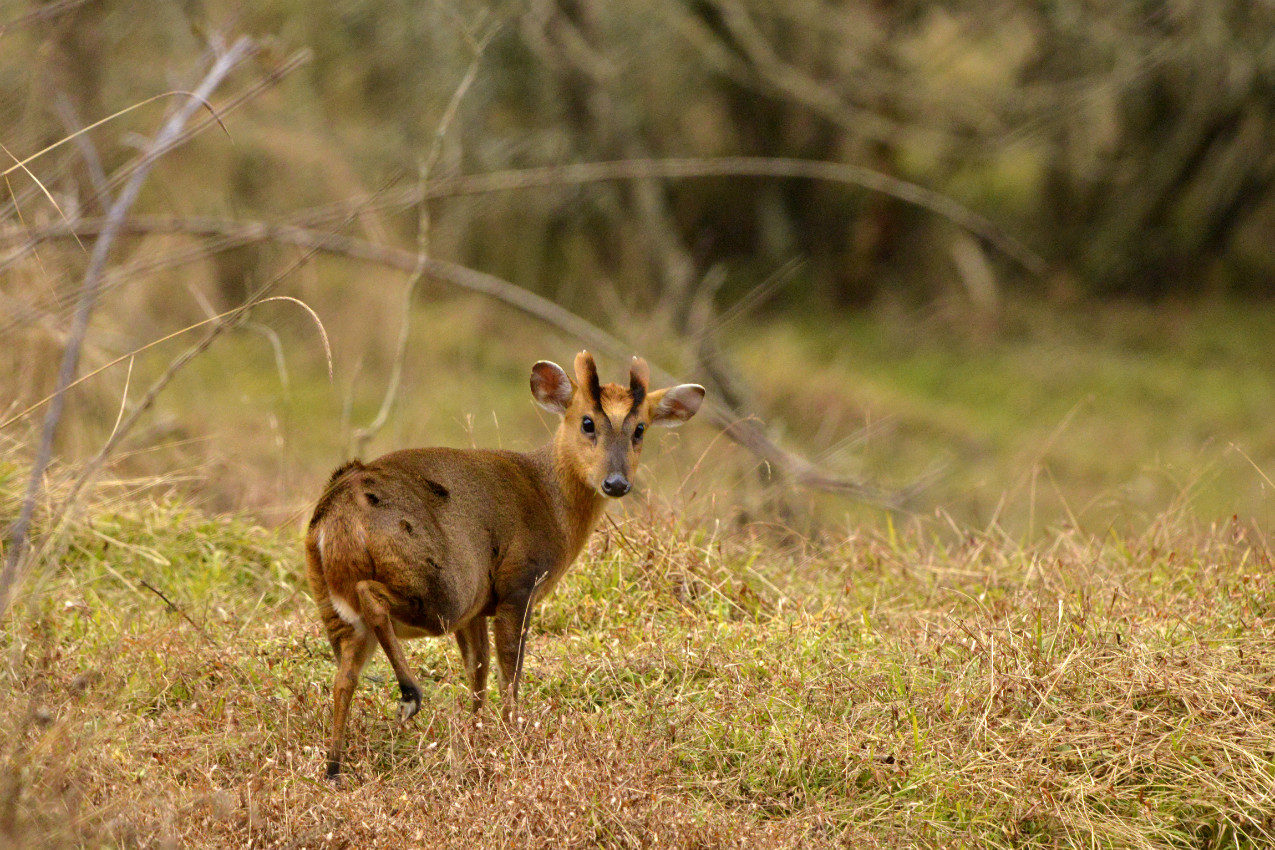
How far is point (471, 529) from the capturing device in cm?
403

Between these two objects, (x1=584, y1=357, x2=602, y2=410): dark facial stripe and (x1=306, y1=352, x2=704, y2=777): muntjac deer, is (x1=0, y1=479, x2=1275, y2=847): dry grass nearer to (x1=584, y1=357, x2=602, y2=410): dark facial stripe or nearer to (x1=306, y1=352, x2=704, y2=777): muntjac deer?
(x1=306, y1=352, x2=704, y2=777): muntjac deer

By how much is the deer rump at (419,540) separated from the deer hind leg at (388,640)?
5 centimetres

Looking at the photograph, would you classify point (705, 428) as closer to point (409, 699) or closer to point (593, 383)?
point (593, 383)

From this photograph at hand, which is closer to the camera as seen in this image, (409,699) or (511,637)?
(409,699)

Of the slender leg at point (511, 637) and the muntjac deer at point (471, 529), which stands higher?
the muntjac deer at point (471, 529)

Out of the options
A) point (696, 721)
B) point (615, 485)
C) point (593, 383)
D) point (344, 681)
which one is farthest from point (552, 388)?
point (344, 681)

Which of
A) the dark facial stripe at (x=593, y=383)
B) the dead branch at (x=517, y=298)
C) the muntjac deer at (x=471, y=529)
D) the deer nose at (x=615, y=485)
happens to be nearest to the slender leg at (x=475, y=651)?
the muntjac deer at (x=471, y=529)

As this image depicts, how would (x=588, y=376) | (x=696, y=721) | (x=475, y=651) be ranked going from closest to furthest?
(x=696, y=721), (x=475, y=651), (x=588, y=376)

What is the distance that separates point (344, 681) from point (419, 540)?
15.8 inches

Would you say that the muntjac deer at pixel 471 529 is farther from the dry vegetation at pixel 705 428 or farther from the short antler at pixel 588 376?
the dry vegetation at pixel 705 428

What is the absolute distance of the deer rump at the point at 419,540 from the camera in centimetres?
369

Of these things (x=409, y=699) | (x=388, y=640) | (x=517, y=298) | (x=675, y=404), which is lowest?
(x=409, y=699)

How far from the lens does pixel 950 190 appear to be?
15070 millimetres

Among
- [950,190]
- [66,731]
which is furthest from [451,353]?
[66,731]
